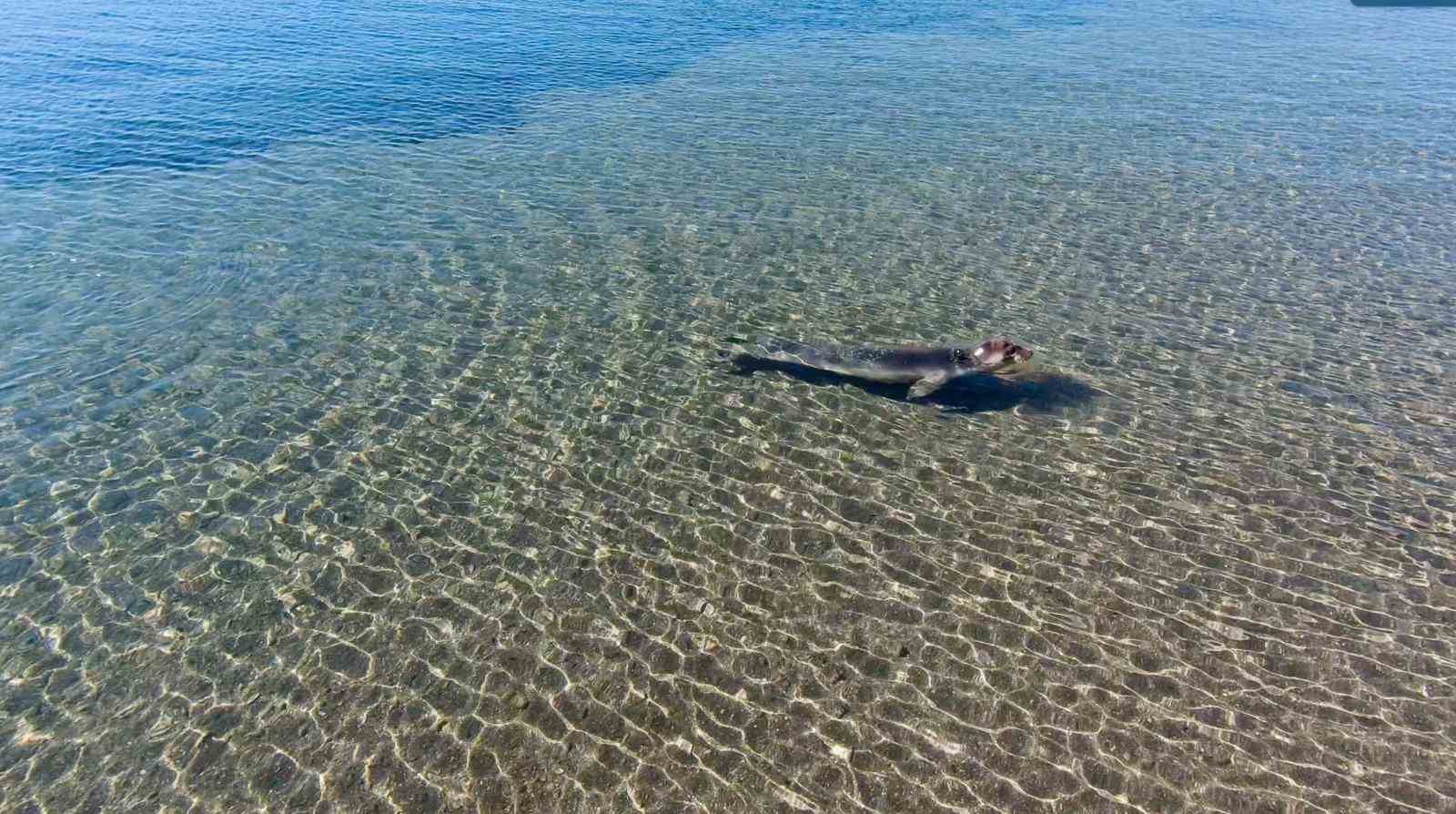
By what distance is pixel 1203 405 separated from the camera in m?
12.2

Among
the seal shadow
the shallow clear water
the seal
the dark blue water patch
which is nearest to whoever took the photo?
the shallow clear water

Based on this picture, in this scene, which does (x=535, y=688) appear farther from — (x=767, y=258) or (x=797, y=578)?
(x=767, y=258)

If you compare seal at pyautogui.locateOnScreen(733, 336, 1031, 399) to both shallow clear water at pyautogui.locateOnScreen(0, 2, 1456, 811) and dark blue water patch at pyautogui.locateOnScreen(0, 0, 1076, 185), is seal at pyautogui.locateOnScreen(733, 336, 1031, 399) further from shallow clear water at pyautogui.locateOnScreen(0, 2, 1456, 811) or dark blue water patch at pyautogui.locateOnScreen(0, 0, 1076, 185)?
dark blue water patch at pyautogui.locateOnScreen(0, 0, 1076, 185)

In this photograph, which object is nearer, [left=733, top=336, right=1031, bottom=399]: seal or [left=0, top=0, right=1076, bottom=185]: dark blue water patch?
[left=733, top=336, right=1031, bottom=399]: seal

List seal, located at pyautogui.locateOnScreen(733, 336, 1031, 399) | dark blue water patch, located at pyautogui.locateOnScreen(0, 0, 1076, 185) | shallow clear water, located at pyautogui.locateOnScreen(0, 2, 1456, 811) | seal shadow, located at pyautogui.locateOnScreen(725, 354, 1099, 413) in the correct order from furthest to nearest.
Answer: dark blue water patch, located at pyautogui.locateOnScreen(0, 0, 1076, 185)
seal, located at pyautogui.locateOnScreen(733, 336, 1031, 399)
seal shadow, located at pyautogui.locateOnScreen(725, 354, 1099, 413)
shallow clear water, located at pyautogui.locateOnScreen(0, 2, 1456, 811)

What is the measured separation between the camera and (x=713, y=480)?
10.9m

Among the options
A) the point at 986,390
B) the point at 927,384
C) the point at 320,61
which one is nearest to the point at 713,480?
the point at 927,384

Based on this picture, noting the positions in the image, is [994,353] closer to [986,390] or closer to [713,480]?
[986,390]

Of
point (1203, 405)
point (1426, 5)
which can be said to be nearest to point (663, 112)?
point (1203, 405)

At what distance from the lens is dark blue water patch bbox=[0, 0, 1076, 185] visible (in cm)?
2381

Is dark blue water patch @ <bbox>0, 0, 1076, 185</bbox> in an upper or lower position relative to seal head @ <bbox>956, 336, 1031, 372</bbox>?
upper

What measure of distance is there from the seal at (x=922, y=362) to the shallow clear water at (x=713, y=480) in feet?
1.17

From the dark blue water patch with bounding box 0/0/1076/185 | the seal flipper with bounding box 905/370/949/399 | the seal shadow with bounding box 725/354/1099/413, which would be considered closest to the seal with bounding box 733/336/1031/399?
the seal flipper with bounding box 905/370/949/399

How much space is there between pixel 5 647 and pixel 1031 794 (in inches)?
375
